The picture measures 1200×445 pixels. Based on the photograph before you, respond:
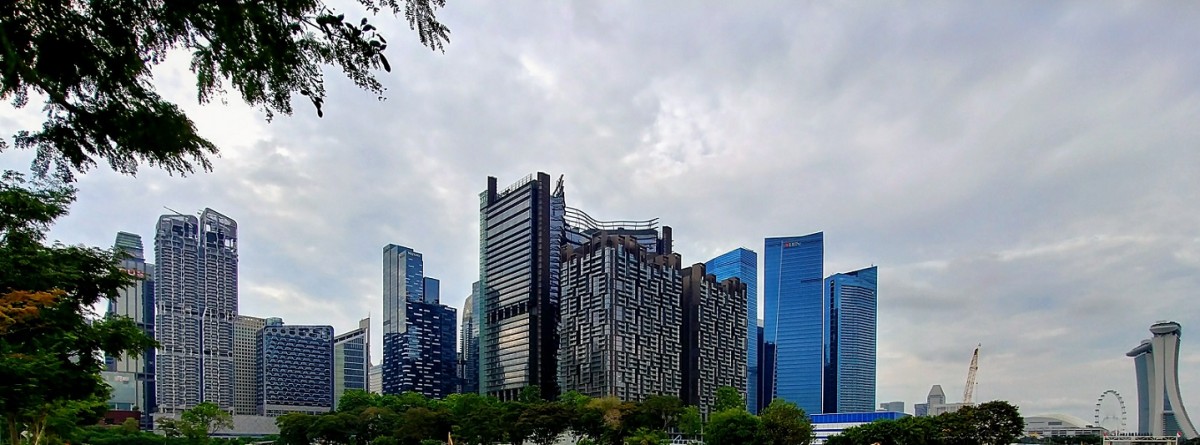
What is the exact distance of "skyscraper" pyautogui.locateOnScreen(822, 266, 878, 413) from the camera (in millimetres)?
192750

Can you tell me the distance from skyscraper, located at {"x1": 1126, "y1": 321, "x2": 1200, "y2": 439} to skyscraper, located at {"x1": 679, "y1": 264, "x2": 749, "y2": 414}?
242ft

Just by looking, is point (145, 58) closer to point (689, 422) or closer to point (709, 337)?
point (689, 422)

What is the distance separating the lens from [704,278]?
123 m

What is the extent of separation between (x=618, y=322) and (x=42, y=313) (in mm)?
92570

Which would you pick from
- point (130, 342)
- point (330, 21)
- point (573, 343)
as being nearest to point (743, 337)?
point (573, 343)

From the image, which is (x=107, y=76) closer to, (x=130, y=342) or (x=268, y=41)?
(x=268, y=41)

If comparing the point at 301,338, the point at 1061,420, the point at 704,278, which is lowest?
the point at 1061,420

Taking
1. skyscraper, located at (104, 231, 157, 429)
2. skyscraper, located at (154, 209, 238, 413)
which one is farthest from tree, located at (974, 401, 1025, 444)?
skyscraper, located at (154, 209, 238, 413)

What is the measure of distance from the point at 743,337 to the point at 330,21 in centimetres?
12646

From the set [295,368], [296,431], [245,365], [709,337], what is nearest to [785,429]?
[296,431]

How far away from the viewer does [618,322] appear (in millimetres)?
104562

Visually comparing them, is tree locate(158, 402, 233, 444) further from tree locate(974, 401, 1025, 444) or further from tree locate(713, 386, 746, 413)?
tree locate(974, 401, 1025, 444)

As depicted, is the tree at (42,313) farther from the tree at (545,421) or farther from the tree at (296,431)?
the tree at (296,431)

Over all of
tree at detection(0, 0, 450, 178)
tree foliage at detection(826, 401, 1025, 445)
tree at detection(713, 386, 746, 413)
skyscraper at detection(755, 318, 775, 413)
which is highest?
tree at detection(0, 0, 450, 178)
